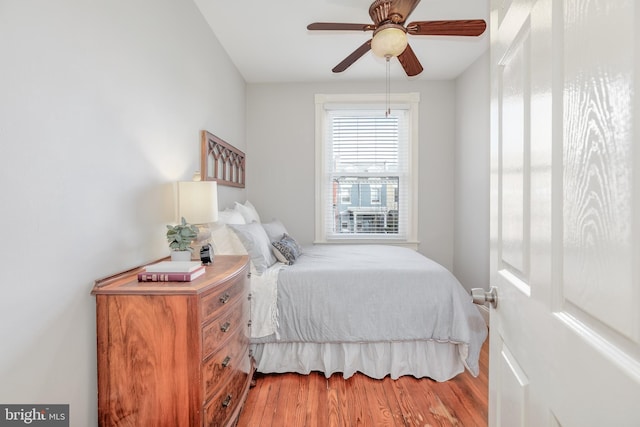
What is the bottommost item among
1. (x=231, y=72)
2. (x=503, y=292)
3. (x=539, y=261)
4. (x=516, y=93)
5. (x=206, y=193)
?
(x=503, y=292)

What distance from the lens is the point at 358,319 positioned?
84.0 inches

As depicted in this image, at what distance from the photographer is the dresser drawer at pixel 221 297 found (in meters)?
1.25

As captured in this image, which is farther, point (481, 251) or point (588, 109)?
point (481, 251)

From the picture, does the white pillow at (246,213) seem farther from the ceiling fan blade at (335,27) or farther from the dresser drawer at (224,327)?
the ceiling fan blade at (335,27)

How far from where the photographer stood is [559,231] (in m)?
0.55

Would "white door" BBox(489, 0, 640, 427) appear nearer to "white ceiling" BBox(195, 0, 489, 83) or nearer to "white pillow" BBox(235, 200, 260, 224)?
"white ceiling" BBox(195, 0, 489, 83)

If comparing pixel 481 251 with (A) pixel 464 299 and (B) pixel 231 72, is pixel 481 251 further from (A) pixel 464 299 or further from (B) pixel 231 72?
(B) pixel 231 72

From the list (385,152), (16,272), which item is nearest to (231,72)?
(385,152)

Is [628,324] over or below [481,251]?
over

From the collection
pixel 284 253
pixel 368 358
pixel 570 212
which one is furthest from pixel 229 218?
pixel 570 212

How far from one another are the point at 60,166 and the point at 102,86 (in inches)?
17.0

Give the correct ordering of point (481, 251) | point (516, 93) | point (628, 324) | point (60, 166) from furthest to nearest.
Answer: point (481, 251) < point (60, 166) < point (516, 93) < point (628, 324)

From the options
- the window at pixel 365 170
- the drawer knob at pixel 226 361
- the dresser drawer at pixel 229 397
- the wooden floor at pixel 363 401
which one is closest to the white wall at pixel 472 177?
the window at pixel 365 170

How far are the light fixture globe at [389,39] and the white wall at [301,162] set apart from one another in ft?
6.31
